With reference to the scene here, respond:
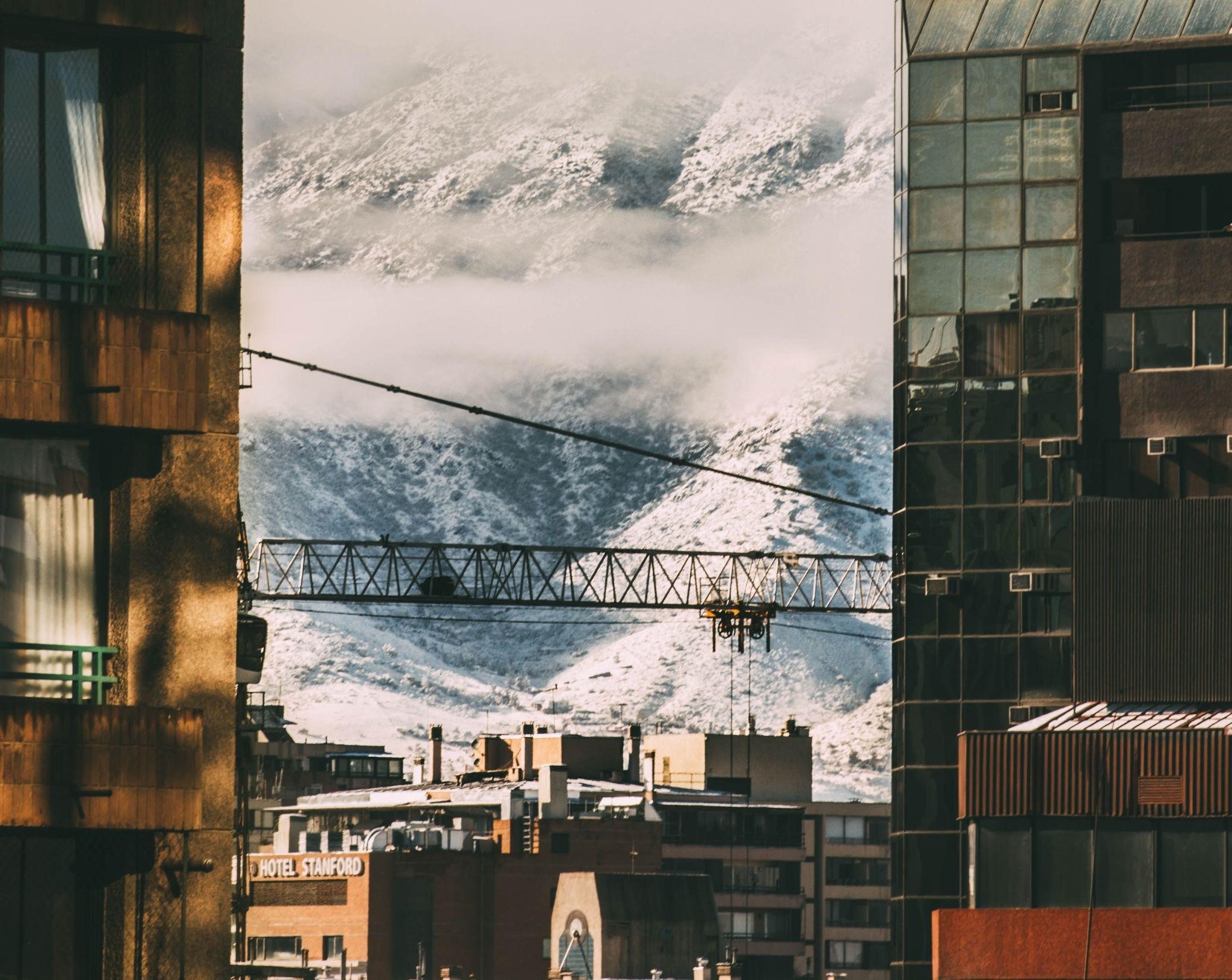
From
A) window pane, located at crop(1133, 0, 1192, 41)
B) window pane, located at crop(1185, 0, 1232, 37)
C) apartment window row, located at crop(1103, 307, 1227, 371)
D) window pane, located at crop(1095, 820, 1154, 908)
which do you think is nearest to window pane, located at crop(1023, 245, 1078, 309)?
apartment window row, located at crop(1103, 307, 1227, 371)

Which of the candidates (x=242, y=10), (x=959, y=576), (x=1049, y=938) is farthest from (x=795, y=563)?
(x=242, y=10)

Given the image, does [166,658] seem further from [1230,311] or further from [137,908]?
[1230,311]

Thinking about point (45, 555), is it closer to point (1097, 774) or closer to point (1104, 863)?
point (1104, 863)

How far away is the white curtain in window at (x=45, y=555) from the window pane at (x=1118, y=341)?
60511 millimetres

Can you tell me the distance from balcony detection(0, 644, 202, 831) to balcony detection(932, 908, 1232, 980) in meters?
43.1

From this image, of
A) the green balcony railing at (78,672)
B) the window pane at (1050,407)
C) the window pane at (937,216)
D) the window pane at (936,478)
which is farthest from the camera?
the window pane at (936,478)

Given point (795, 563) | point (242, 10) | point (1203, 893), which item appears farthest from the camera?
point (795, 563)

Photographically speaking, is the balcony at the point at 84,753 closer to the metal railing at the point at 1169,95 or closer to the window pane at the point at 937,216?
the window pane at the point at 937,216

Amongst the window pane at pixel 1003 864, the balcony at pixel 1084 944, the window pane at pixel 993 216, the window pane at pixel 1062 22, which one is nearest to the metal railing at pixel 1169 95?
the window pane at pixel 1062 22

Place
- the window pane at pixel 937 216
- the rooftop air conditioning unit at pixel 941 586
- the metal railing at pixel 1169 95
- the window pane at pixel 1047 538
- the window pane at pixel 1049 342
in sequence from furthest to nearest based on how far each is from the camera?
the rooftop air conditioning unit at pixel 941 586 → the window pane at pixel 937 216 → the window pane at pixel 1047 538 → the window pane at pixel 1049 342 → the metal railing at pixel 1169 95

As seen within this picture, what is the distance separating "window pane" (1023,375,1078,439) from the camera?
8769 centimetres

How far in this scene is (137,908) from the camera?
2973 centimetres

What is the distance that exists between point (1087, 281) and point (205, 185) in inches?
2330

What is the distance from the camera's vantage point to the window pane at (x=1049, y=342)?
87812 millimetres
